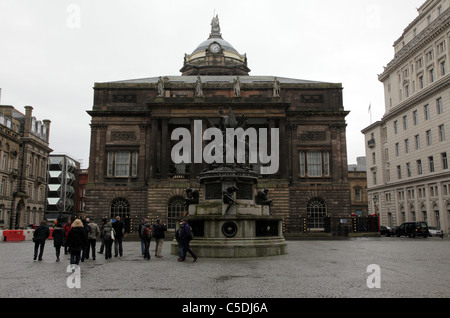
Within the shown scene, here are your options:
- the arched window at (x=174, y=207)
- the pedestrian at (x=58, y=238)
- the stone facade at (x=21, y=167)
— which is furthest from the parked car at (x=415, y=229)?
the stone facade at (x=21, y=167)

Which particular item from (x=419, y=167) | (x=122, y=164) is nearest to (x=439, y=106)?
(x=419, y=167)

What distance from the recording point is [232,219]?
15711 millimetres

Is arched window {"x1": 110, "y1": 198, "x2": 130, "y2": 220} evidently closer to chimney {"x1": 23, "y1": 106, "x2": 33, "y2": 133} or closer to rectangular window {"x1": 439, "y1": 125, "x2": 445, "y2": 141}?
chimney {"x1": 23, "y1": 106, "x2": 33, "y2": 133}

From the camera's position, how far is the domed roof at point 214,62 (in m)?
64.2

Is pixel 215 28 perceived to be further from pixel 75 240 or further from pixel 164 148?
pixel 75 240

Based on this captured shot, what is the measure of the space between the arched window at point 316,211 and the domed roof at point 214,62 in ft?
90.1

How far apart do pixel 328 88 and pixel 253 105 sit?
402 inches

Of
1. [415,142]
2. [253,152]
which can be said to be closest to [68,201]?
[253,152]

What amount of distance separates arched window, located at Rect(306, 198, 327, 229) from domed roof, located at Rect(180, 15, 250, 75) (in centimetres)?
2746

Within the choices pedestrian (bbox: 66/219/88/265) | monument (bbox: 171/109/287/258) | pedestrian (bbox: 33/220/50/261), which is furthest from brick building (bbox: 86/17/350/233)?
pedestrian (bbox: 66/219/88/265)

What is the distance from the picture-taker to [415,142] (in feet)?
180

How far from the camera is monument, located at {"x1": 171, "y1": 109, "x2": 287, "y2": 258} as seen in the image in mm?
15586
